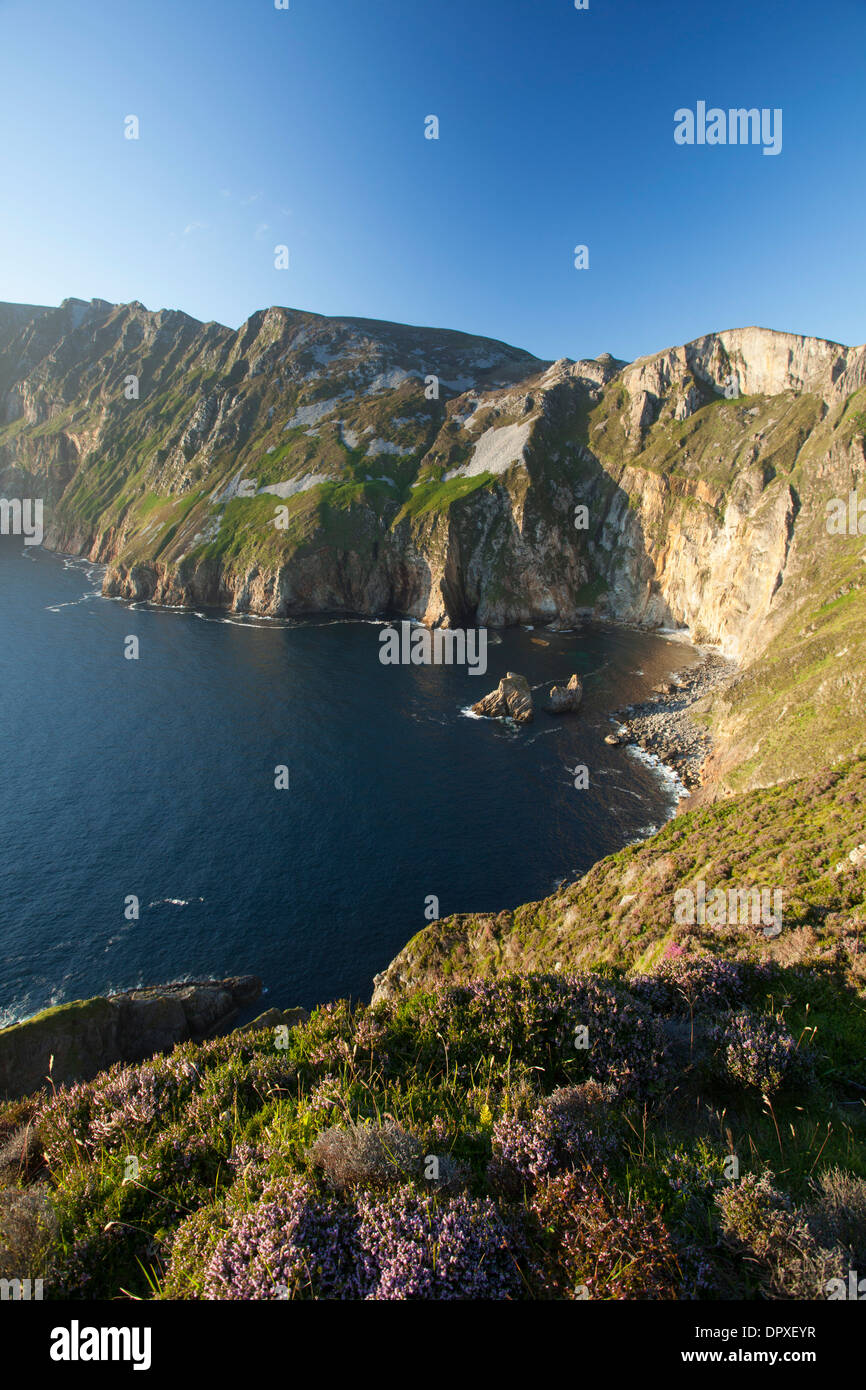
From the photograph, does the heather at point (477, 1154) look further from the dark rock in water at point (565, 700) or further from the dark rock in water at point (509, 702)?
the dark rock in water at point (565, 700)

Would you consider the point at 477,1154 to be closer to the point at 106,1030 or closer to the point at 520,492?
the point at 106,1030

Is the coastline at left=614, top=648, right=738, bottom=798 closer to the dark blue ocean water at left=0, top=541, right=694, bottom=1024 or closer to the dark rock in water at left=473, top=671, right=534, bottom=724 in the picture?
the dark blue ocean water at left=0, top=541, right=694, bottom=1024

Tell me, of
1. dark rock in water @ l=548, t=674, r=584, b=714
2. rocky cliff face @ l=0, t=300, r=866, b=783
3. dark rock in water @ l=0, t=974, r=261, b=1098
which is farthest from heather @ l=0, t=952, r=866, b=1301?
rocky cliff face @ l=0, t=300, r=866, b=783

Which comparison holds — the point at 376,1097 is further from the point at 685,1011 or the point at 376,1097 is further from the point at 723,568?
the point at 723,568

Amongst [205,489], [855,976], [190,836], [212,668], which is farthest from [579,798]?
[205,489]

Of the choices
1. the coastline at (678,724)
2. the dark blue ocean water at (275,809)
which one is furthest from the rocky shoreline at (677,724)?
the dark blue ocean water at (275,809)

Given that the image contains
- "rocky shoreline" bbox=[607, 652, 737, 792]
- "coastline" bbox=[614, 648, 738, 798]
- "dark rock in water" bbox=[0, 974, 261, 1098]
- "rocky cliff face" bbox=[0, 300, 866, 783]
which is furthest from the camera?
"rocky cliff face" bbox=[0, 300, 866, 783]
